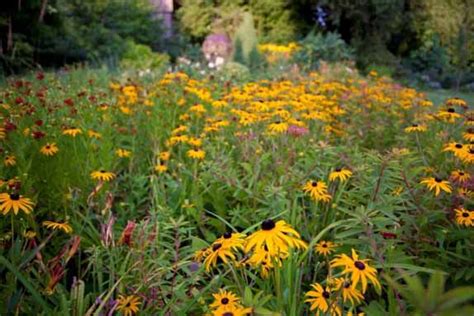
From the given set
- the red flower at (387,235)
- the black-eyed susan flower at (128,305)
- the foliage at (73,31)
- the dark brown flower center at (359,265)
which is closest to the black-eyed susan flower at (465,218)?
the red flower at (387,235)

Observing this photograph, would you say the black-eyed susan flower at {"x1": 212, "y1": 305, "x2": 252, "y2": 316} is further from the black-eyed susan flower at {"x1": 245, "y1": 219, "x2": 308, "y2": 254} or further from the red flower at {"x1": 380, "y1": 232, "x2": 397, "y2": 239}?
the red flower at {"x1": 380, "y1": 232, "x2": 397, "y2": 239}

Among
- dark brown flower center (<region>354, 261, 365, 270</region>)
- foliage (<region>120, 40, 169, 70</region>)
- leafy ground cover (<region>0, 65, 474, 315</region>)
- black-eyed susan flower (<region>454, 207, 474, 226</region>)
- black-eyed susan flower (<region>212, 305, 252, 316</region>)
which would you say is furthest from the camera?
foliage (<region>120, 40, 169, 70</region>)

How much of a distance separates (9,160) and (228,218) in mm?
1003

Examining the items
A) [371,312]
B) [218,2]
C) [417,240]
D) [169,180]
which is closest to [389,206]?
[417,240]

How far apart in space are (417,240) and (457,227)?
0.46 feet

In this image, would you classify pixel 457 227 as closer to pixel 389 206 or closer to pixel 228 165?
pixel 389 206

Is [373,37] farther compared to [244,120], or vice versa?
[373,37]

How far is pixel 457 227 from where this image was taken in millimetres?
1492

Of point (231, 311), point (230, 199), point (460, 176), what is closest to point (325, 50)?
point (230, 199)

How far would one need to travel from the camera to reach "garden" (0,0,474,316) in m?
1.12

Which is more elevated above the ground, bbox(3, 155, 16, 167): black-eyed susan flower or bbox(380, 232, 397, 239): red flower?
bbox(3, 155, 16, 167): black-eyed susan flower

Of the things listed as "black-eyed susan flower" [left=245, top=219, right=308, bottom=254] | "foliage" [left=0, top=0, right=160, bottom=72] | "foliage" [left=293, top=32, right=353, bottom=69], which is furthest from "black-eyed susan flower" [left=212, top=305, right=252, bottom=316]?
"foliage" [left=293, top=32, right=353, bottom=69]

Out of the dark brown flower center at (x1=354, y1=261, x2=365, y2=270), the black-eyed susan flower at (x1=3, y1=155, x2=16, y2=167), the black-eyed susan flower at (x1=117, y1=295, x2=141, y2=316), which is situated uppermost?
the dark brown flower center at (x1=354, y1=261, x2=365, y2=270)

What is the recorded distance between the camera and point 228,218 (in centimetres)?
214
